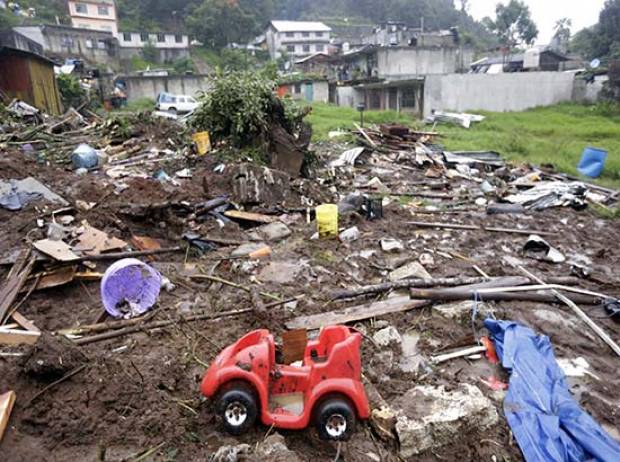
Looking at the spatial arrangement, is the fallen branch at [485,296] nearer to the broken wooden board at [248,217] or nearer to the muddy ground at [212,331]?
the muddy ground at [212,331]

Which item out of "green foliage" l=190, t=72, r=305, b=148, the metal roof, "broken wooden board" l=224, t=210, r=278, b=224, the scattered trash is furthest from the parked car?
the metal roof

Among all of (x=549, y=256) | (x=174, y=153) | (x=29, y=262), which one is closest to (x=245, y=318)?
(x=29, y=262)

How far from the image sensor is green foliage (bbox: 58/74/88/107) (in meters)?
21.5

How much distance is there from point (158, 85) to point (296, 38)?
27.2 metres

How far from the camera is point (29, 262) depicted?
13.6 ft

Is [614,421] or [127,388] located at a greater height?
[127,388]

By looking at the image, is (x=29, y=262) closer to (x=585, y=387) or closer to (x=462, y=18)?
(x=585, y=387)

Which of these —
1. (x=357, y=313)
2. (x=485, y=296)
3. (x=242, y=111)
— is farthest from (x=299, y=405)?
(x=242, y=111)

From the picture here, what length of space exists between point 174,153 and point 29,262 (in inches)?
258

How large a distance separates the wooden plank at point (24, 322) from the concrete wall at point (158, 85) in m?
28.7

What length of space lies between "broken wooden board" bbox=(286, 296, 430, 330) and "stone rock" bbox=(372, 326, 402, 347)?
263 mm

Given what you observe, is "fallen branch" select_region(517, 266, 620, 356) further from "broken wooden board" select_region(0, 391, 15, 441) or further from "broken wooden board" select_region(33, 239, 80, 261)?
"broken wooden board" select_region(33, 239, 80, 261)

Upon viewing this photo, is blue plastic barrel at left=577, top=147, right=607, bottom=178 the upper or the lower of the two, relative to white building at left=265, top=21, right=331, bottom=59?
lower

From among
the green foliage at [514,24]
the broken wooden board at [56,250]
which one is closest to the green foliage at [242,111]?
the broken wooden board at [56,250]
